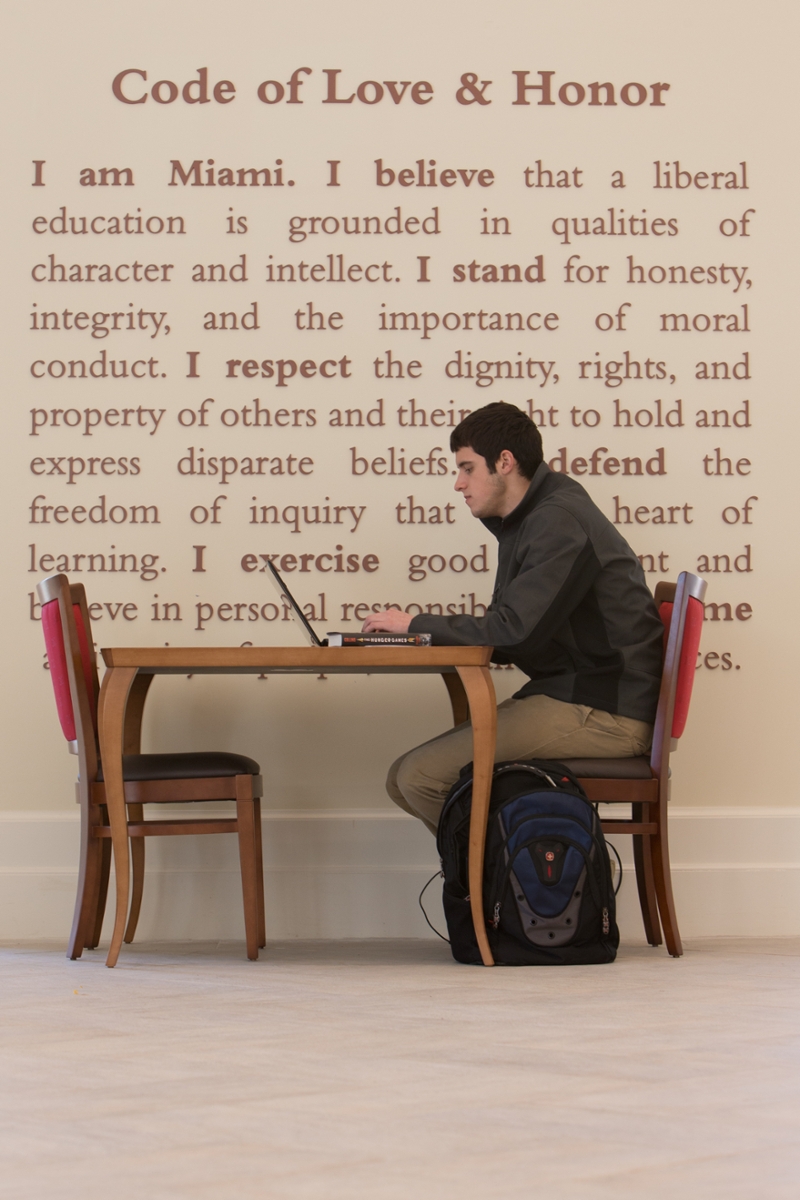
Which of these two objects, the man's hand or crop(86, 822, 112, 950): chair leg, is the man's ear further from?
crop(86, 822, 112, 950): chair leg

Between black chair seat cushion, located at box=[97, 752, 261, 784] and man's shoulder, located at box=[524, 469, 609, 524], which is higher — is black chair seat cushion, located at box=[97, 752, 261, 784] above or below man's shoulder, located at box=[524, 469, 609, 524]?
below

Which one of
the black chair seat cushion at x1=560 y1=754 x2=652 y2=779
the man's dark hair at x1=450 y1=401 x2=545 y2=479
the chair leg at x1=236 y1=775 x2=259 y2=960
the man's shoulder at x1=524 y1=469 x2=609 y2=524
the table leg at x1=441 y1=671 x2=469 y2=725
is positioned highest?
the man's dark hair at x1=450 y1=401 x2=545 y2=479

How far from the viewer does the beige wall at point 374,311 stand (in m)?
3.21

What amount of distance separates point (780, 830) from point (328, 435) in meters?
1.67

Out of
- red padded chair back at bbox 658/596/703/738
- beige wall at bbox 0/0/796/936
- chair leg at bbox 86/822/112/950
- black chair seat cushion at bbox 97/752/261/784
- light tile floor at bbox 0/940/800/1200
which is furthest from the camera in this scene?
beige wall at bbox 0/0/796/936

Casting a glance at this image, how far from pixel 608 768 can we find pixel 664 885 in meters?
0.34

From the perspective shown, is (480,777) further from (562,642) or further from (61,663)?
(61,663)

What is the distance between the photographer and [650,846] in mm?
2775

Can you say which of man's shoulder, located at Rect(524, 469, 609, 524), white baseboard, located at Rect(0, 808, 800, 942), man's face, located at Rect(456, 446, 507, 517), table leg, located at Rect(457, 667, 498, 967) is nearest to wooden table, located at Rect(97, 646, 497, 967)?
table leg, located at Rect(457, 667, 498, 967)

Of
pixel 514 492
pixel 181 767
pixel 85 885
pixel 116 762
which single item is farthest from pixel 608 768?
pixel 85 885

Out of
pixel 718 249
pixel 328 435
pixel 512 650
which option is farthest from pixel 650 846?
pixel 718 249

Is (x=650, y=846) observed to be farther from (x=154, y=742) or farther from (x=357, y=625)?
(x=154, y=742)

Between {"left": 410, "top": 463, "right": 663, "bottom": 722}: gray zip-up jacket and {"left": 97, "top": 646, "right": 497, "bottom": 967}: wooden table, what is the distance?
132 mm

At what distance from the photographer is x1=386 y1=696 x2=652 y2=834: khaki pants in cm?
266
